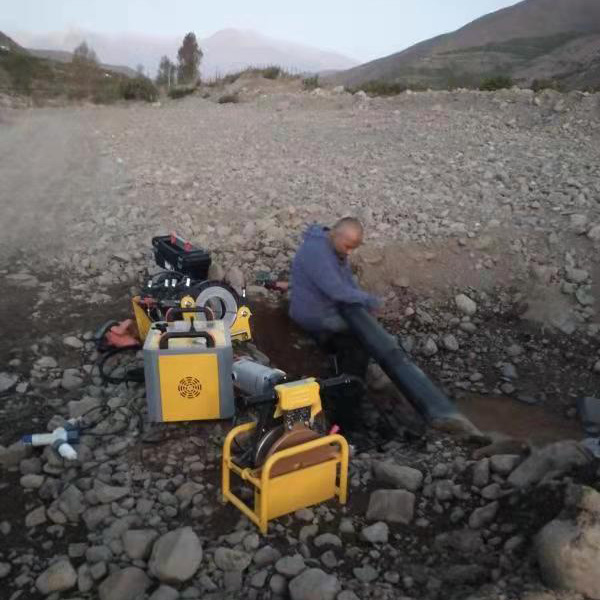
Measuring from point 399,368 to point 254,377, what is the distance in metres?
1.12

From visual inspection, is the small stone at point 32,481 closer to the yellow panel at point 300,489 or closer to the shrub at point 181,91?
the yellow panel at point 300,489

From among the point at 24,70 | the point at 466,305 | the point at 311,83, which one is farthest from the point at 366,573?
the point at 24,70

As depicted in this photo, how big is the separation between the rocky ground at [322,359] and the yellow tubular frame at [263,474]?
0.09 m

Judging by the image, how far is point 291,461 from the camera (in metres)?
3.42

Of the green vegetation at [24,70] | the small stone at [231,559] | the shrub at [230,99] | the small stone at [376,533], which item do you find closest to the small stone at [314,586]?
the small stone at [231,559]

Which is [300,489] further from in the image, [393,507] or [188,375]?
[188,375]

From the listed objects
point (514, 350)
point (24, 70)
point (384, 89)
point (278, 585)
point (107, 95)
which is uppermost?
point (24, 70)

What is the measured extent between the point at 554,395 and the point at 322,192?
4.08m

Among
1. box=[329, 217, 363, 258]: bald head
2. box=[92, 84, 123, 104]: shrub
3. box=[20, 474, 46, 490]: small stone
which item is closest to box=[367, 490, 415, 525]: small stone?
box=[20, 474, 46, 490]: small stone

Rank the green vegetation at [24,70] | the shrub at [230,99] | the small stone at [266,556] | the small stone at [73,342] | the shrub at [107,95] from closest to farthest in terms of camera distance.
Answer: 1. the small stone at [266,556]
2. the small stone at [73,342]
3. the shrub at [230,99]
4. the shrub at [107,95]
5. the green vegetation at [24,70]

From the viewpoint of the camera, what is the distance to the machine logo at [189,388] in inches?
161

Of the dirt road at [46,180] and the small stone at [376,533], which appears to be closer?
the small stone at [376,533]

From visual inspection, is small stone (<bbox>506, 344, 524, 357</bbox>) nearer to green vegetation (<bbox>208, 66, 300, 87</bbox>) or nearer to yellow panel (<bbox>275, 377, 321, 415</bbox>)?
yellow panel (<bbox>275, 377, 321, 415</bbox>)

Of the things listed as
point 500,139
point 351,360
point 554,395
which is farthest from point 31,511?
point 500,139
